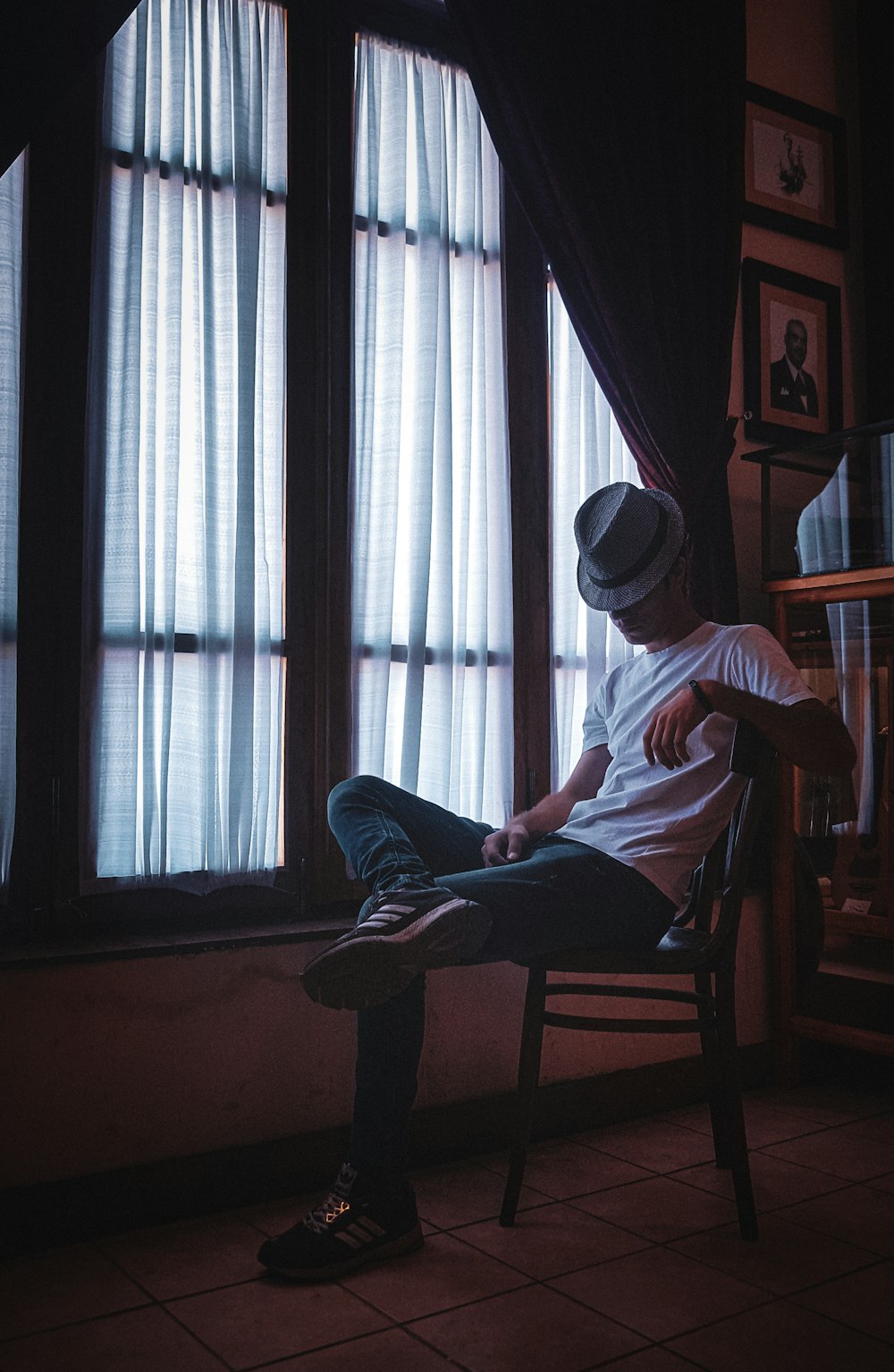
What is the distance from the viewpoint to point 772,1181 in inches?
85.8

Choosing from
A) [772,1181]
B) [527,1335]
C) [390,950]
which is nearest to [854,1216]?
[772,1181]

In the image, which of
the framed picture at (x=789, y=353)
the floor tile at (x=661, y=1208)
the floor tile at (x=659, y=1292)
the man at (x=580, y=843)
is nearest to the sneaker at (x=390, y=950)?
the man at (x=580, y=843)

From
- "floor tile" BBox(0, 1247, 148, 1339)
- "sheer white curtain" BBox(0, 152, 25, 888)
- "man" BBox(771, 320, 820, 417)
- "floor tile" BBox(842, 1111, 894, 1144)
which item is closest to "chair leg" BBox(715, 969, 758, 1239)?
"floor tile" BBox(842, 1111, 894, 1144)

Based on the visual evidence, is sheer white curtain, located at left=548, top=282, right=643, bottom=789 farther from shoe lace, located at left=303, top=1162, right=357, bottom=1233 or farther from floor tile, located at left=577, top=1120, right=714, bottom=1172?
shoe lace, located at left=303, top=1162, right=357, bottom=1233

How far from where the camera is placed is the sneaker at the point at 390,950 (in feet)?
5.37

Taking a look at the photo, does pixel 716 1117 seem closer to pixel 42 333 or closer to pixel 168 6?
pixel 42 333

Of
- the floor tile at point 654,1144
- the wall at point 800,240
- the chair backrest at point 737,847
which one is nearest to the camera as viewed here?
the chair backrest at point 737,847

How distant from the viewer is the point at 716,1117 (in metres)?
2.12

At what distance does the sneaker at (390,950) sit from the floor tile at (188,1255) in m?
0.53

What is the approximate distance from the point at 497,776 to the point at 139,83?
5.43 ft

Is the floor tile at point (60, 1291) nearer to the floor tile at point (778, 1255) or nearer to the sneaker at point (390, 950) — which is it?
the sneaker at point (390, 950)

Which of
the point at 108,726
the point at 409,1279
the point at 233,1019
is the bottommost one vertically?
the point at 409,1279

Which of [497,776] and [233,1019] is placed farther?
[497,776]

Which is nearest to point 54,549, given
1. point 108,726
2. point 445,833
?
point 108,726
